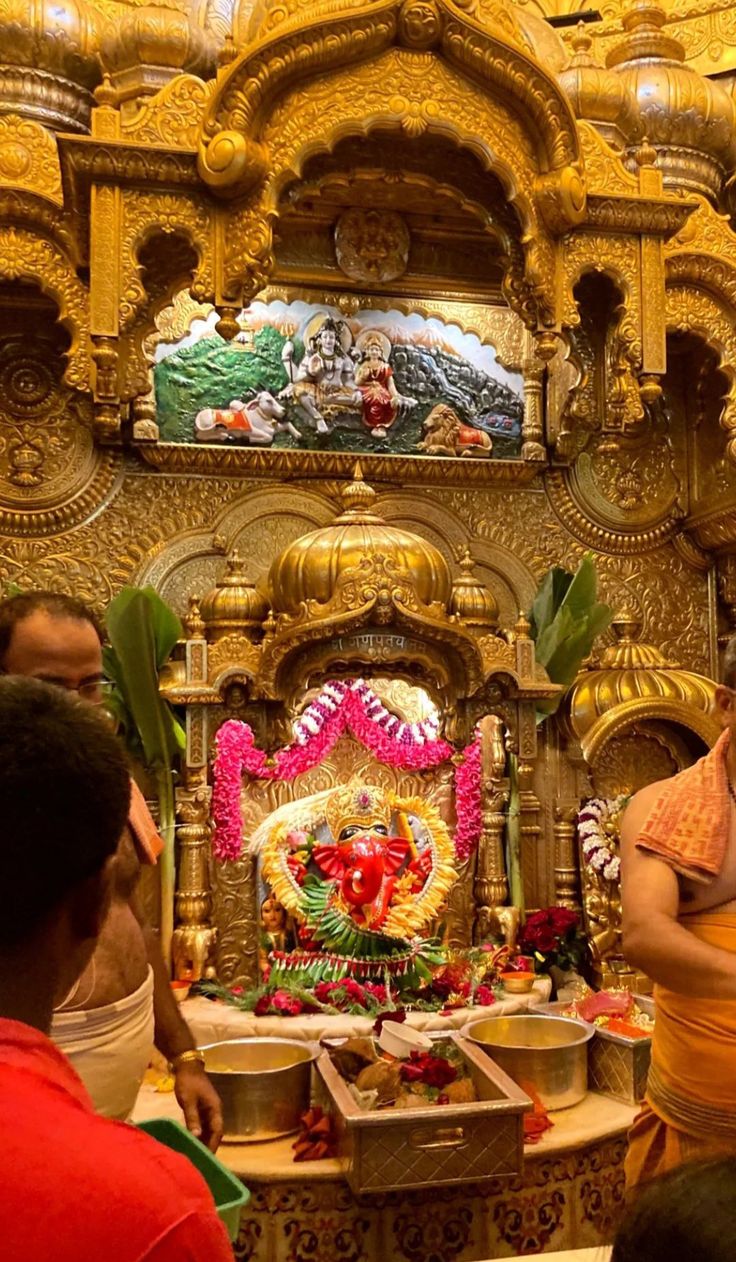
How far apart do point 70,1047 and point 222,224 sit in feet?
11.8

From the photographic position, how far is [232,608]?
16.2 ft

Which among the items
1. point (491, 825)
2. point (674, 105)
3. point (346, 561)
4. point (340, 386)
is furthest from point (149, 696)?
point (674, 105)

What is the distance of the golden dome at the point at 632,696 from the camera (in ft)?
16.8

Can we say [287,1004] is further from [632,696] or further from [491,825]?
[632,696]

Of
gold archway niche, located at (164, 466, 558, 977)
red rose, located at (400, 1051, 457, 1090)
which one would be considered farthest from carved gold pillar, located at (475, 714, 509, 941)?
red rose, located at (400, 1051, 457, 1090)

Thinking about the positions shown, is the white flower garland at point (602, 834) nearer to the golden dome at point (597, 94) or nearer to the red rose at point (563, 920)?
the red rose at point (563, 920)

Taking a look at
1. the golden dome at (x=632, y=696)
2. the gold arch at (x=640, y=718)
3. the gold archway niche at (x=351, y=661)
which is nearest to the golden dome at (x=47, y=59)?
the gold archway niche at (x=351, y=661)

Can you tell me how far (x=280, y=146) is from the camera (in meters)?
4.57

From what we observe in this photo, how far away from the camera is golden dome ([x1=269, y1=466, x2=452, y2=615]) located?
4793mm

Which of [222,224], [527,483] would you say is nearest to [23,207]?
[222,224]

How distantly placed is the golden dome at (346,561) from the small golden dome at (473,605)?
5 cm

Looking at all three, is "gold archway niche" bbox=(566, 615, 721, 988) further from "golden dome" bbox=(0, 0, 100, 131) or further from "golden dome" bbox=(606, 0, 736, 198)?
"golden dome" bbox=(0, 0, 100, 131)

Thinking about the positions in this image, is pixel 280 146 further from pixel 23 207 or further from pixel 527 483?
pixel 527 483

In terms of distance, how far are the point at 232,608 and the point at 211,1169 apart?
11.3 feet
